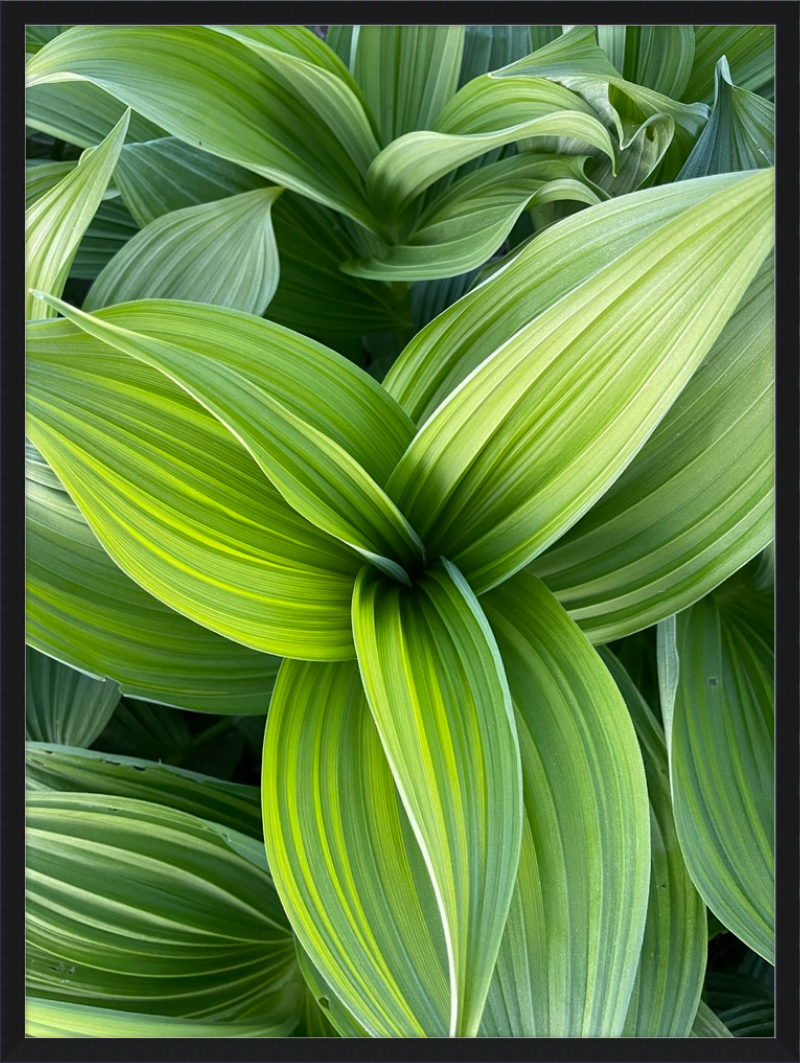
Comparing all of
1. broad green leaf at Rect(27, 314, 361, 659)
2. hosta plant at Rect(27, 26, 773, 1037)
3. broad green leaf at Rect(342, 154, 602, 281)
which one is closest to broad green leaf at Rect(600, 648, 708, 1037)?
hosta plant at Rect(27, 26, 773, 1037)

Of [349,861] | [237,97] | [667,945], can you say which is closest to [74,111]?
[237,97]

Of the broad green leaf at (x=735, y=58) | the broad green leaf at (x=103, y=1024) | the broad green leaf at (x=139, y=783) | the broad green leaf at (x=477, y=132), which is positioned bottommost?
the broad green leaf at (x=103, y=1024)

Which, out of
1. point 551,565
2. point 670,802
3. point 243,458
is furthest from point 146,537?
point 670,802

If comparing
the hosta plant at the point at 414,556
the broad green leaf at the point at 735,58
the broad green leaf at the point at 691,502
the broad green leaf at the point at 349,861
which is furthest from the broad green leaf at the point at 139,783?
the broad green leaf at the point at 735,58

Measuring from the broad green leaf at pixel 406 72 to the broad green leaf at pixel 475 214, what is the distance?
6 centimetres

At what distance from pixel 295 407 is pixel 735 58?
35 cm

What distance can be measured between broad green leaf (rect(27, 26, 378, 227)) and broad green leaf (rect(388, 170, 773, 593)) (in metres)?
0.22

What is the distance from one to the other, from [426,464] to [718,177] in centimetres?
16

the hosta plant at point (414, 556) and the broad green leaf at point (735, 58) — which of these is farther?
the broad green leaf at point (735, 58)

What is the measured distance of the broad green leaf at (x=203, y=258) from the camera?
477 mm

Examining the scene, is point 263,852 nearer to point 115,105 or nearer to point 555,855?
point 555,855

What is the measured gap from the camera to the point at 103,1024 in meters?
0.37

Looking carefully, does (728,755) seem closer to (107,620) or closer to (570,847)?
(570,847)

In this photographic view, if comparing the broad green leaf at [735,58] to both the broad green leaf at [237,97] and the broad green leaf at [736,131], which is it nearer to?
the broad green leaf at [736,131]
